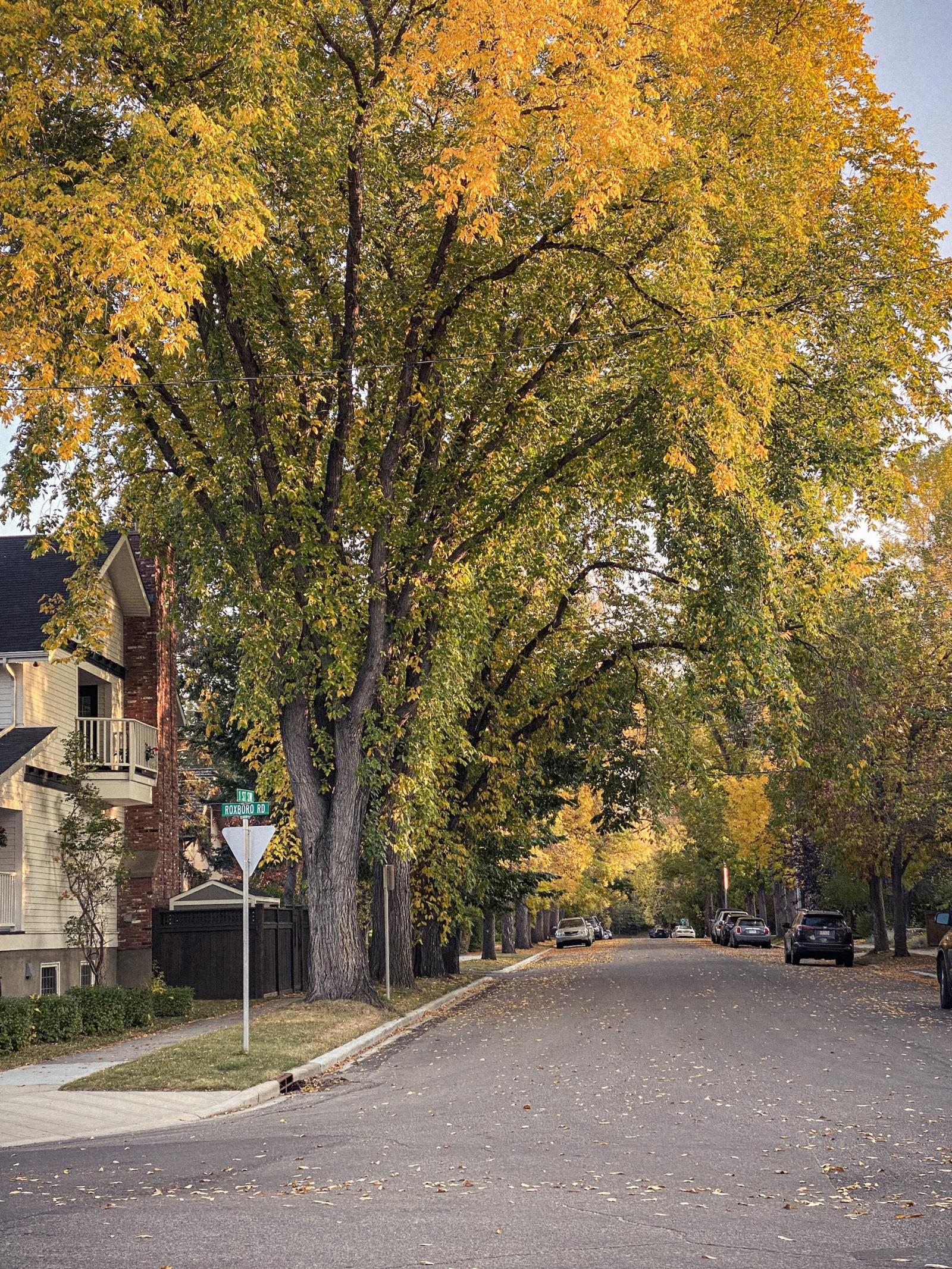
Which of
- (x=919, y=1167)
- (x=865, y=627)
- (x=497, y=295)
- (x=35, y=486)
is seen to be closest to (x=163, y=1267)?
(x=919, y=1167)

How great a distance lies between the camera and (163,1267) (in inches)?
251

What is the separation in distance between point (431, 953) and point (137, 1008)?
1193cm

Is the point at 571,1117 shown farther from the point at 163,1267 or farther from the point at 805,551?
the point at 805,551

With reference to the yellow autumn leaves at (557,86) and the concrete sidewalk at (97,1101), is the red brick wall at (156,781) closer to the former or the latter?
the concrete sidewalk at (97,1101)

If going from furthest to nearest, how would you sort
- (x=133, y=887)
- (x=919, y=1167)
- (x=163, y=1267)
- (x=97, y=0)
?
(x=133, y=887), (x=97, y=0), (x=919, y=1167), (x=163, y=1267)

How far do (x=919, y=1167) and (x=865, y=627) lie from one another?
1794cm

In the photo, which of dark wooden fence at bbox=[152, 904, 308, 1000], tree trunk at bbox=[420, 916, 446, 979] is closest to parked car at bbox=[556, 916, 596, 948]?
tree trunk at bbox=[420, 916, 446, 979]

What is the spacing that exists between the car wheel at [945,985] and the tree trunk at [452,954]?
49.2ft

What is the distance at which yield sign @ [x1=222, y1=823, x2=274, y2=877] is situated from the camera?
52.5 feet

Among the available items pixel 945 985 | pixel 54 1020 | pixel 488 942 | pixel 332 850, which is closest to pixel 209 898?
pixel 332 850

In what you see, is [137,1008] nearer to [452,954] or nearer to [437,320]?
[437,320]

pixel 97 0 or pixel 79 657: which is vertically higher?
pixel 97 0

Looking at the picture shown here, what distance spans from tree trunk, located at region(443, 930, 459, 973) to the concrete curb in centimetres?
564

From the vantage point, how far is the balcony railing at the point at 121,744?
26672mm
